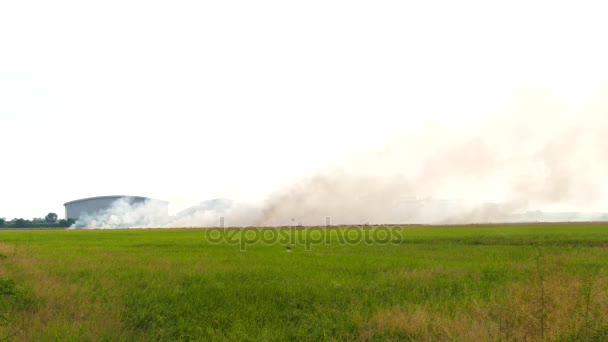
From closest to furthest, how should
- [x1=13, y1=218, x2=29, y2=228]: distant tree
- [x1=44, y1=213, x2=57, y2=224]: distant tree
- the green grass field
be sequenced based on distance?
1. the green grass field
2. [x1=13, y1=218, x2=29, y2=228]: distant tree
3. [x1=44, y1=213, x2=57, y2=224]: distant tree

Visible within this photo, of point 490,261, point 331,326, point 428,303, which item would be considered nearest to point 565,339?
point 428,303

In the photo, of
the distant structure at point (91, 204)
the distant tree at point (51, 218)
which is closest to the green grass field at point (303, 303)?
the distant structure at point (91, 204)

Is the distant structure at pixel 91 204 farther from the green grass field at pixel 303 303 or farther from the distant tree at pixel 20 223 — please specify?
the green grass field at pixel 303 303

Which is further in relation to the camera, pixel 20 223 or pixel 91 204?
pixel 91 204

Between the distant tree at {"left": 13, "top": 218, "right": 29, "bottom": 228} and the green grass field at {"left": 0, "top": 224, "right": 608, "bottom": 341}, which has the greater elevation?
the green grass field at {"left": 0, "top": 224, "right": 608, "bottom": 341}

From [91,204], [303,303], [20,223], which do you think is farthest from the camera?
[91,204]

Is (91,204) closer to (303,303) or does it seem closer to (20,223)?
(20,223)

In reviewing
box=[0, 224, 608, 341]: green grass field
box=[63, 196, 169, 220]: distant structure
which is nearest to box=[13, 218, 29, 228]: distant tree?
box=[63, 196, 169, 220]: distant structure

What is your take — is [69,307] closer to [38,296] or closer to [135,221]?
[38,296]

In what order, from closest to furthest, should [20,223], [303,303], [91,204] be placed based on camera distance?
[303,303]
[20,223]
[91,204]

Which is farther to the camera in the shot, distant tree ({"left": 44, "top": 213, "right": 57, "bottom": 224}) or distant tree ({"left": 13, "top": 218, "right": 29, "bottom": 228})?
distant tree ({"left": 44, "top": 213, "right": 57, "bottom": 224})

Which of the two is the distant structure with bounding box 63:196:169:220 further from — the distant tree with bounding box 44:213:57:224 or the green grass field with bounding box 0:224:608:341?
the green grass field with bounding box 0:224:608:341

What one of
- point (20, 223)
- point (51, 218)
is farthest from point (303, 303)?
point (51, 218)

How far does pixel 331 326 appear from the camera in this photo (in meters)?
9.05
